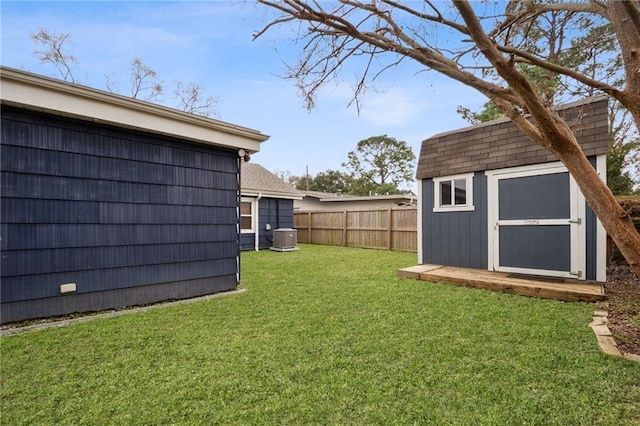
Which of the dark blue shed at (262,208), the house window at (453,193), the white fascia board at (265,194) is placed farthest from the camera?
the dark blue shed at (262,208)

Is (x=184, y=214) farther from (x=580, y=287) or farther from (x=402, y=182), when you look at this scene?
(x=402, y=182)

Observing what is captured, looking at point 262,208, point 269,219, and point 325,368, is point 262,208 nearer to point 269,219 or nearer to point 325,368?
point 269,219

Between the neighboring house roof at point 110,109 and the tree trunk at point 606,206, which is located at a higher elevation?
the neighboring house roof at point 110,109

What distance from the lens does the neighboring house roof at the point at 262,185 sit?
35.1 feet

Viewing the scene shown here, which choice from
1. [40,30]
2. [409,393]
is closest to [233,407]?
[409,393]

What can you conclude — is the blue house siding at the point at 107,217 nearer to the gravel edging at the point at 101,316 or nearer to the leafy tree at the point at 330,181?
the gravel edging at the point at 101,316

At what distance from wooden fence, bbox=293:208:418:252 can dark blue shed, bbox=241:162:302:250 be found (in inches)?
62.1

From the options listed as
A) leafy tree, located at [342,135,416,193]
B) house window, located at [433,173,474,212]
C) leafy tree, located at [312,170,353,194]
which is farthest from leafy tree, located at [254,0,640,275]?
leafy tree, located at [312,170,353,194]

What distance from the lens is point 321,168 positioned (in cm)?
3462

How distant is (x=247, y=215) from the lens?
34.9 ft

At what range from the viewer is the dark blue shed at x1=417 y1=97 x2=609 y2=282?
4586mm

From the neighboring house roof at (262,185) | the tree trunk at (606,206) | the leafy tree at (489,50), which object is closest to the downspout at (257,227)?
the neighboring house roof at (262,185)

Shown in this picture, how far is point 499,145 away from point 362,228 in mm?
6427

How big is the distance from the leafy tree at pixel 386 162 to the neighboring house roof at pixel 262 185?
14909 millimetres
